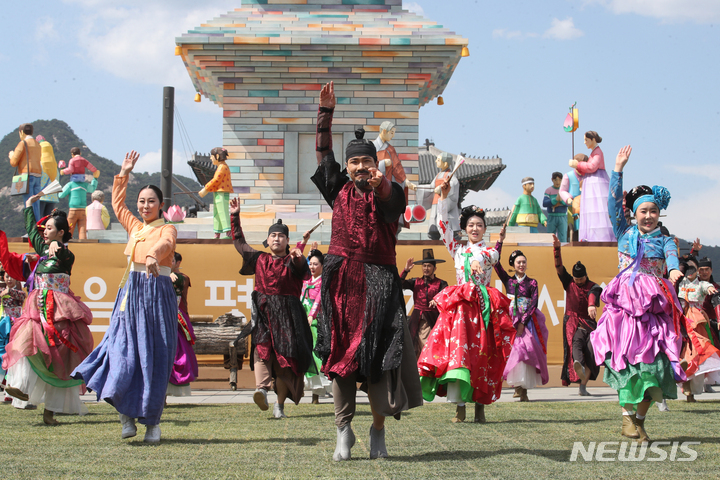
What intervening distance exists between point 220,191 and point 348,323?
7590mm

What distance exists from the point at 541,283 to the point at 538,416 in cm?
373

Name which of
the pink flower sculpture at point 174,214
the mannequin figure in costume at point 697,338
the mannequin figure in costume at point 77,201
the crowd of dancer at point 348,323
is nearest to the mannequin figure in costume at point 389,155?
the crowd of dancer at point 348,323

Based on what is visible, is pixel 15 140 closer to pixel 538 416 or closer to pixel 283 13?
pixel 283 13

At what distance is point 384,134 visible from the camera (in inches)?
438

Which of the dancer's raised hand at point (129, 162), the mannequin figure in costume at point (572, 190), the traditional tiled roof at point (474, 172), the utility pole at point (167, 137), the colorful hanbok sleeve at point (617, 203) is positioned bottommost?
the colorful hanbok sleeve at point (617, 203)

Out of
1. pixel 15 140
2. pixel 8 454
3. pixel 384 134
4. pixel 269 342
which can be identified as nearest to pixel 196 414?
pixel 269 342

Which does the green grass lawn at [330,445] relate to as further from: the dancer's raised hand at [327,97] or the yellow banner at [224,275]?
the yellow banner at [224,275]

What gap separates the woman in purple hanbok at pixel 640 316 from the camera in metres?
4.95

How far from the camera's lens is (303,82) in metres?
13.6

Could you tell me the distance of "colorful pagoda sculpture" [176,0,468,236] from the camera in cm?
1327

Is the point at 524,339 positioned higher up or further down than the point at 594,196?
further down

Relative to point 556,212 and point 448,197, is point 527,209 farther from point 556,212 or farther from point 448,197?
point 448,197

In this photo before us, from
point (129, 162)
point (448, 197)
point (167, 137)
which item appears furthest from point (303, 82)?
point (129, 162)

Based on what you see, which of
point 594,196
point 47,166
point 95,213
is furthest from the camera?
point 95,213
